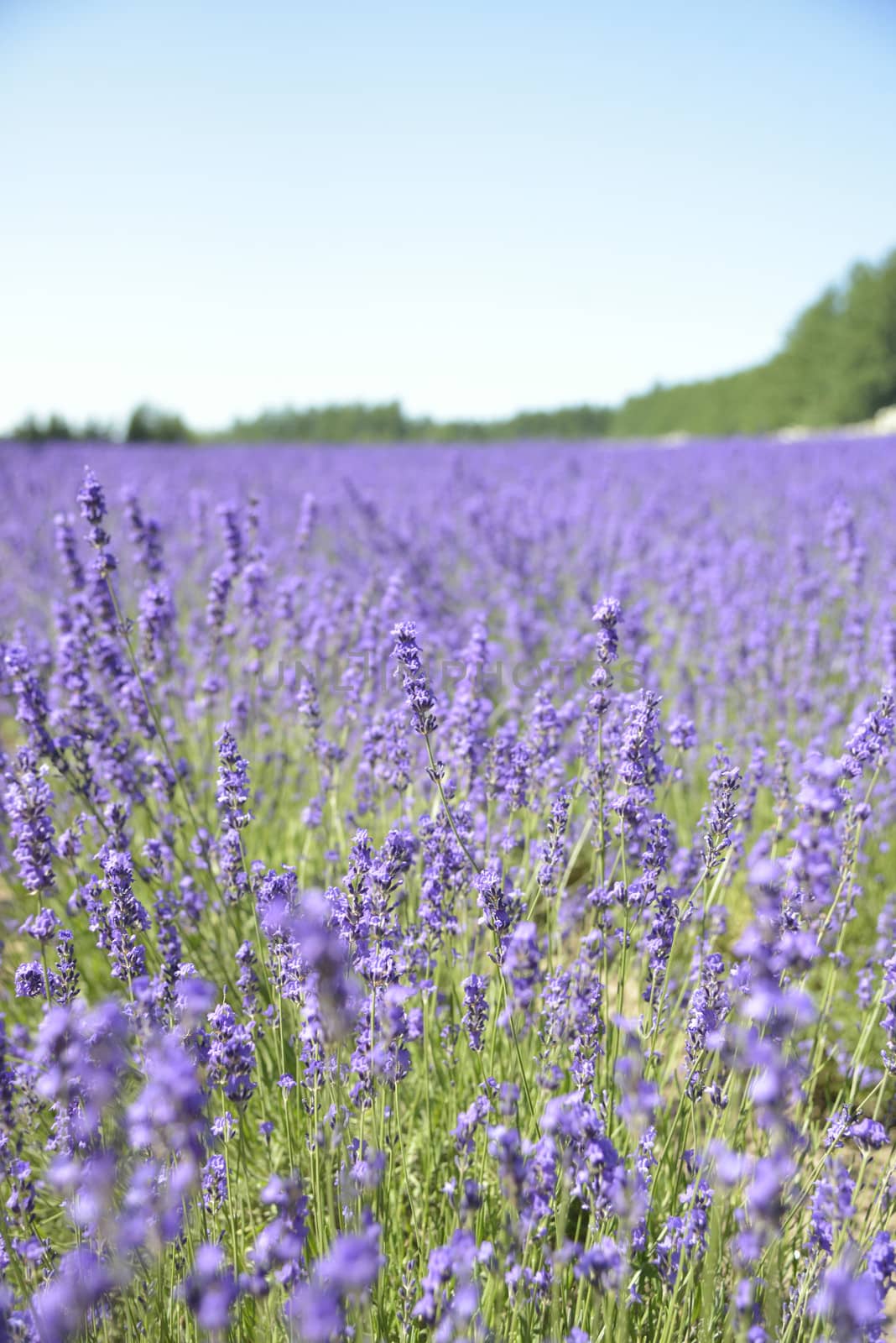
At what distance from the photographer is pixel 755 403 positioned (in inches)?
1329

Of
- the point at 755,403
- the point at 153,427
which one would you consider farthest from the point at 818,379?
the point at 153,427

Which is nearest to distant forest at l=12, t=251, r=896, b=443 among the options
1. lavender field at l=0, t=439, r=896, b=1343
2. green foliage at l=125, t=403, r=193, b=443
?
green foliage at l=125, t=403, r=193, b=443

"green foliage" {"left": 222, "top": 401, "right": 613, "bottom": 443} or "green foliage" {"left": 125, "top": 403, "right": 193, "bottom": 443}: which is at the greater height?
"green foliage" {"left": 222, "top": 401, "right": 613, "bottom": 443}

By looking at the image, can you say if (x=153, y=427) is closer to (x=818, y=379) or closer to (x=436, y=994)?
(x=818, y=379)

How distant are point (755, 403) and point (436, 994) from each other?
35.2 metres

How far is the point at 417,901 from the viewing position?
2.33m

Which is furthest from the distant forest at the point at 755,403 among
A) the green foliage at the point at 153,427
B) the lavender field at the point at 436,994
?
the lavender field at the point at 436,994

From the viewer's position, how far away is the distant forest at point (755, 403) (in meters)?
29.6

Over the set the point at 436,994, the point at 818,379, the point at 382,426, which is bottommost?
the point at 436,994

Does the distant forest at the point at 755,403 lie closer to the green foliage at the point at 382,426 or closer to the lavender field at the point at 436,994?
the green foliage at the point at 382,426

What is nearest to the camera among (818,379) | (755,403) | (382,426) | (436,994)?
Result: (436,994)

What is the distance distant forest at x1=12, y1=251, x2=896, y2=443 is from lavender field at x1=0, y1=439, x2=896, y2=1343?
20454mm

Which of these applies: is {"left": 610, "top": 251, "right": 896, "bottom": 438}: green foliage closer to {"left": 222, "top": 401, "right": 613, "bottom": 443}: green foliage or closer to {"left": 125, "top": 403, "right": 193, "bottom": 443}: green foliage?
{"left": 222, "top": 401, "right": 613, "bottom": 443}: green foliage

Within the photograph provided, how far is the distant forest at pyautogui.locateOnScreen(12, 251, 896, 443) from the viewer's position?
29.6 meters
